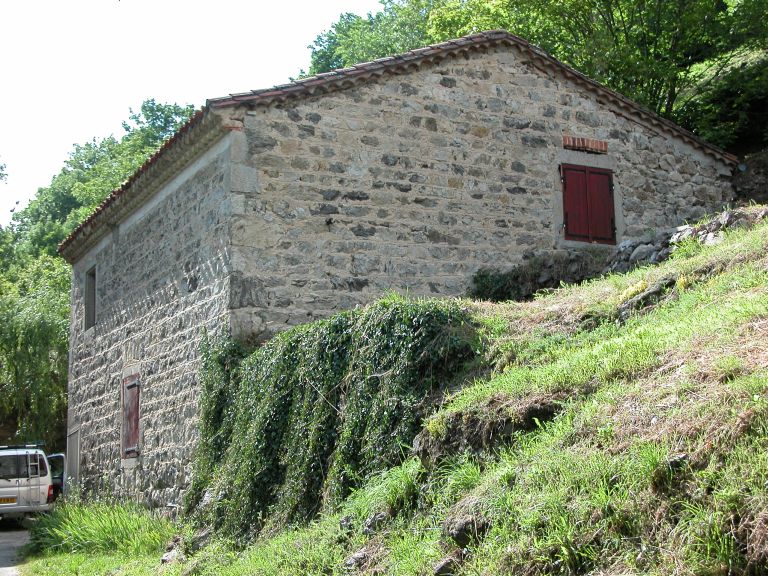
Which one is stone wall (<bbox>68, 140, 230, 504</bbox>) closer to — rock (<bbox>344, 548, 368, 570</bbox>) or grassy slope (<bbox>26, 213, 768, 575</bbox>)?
grassy slope (<bbox>26, 213, 768, 575</bbox>)

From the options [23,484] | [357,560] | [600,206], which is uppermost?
[600,206]

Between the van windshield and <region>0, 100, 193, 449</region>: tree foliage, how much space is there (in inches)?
210

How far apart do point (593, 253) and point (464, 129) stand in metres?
2.56

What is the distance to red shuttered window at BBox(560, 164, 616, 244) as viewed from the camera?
14102 mm

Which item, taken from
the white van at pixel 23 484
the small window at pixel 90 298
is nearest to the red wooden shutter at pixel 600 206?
the small window at pixel 90 298

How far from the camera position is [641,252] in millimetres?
11273

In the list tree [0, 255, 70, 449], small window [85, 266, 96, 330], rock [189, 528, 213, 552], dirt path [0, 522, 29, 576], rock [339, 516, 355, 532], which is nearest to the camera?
rock [339, 516, 355, 532]

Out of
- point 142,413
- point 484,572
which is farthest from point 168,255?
point 484,572

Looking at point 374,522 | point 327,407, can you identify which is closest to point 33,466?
point 327,407

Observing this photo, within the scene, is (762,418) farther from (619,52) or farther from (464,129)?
(619,52)

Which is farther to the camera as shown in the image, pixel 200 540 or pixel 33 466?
pixel 33 466

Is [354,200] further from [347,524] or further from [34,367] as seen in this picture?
[34,367]

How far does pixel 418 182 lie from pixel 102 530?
661 centimetres

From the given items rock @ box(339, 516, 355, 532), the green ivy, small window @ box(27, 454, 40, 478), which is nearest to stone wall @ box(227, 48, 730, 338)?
the green ivy
